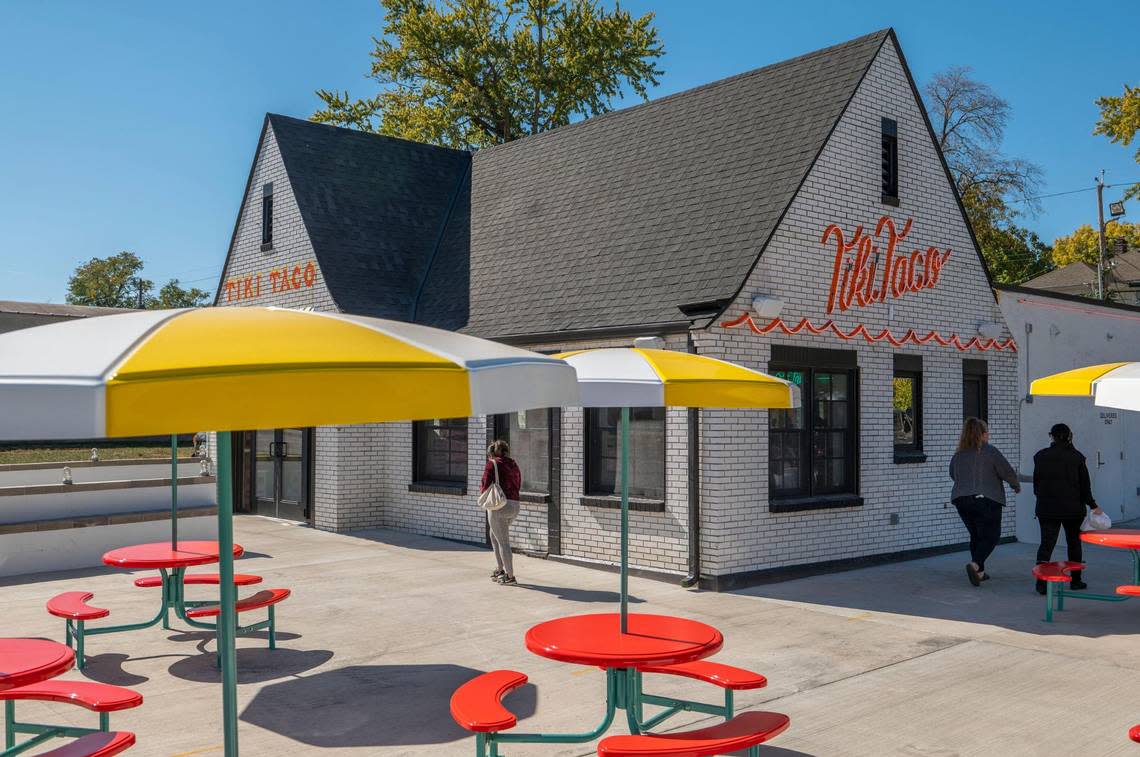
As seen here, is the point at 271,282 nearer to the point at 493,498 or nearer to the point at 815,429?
the point at 493,498

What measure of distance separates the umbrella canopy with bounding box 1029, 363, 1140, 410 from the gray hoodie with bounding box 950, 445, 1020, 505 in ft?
3.86

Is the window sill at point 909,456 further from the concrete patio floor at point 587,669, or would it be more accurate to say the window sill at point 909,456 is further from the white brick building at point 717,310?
the concrete patio floor at point 587,669

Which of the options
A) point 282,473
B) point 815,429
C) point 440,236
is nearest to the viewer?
point 815,429

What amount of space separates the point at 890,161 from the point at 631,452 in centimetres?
582

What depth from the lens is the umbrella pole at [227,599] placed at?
3902 mm

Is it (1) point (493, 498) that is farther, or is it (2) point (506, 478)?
(2) point (506, 478)

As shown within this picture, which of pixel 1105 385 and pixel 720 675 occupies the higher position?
pixel 1105 385

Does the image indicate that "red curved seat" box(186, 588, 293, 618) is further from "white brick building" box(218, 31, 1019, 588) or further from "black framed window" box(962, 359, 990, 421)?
"black framed window" box(962, 359, 990, 421)

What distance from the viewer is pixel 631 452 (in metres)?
12.8

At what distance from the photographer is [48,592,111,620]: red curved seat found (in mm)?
8078

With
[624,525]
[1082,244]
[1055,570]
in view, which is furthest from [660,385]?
[1082,244]

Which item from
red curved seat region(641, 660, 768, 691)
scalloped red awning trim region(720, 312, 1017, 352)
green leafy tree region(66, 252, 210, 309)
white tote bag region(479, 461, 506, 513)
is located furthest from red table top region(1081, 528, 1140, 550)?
green leafy tree region(66, 252, 210, 309)

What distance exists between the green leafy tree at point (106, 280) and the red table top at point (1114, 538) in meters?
82.0

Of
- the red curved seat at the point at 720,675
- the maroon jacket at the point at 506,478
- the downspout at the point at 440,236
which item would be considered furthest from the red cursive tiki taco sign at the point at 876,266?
the red curved seat at the point at 720,675
